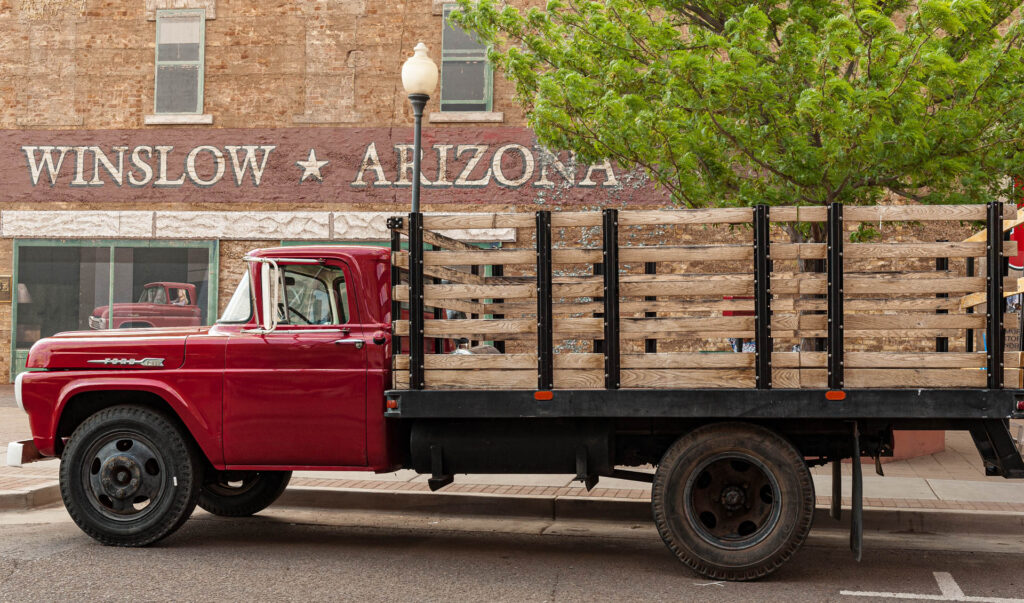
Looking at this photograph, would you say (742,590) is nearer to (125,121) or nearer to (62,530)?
(62,530)

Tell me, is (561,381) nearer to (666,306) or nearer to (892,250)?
(666,306)

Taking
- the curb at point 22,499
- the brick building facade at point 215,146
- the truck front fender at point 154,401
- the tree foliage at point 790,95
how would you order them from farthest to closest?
the brick building facade at point 215,146 → the curb at point 22,499 → the tree foliage at point 790,95 → the truck front fender at point 154,401

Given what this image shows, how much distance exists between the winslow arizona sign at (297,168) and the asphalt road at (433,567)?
8.82 metres

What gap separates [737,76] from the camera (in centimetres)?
821

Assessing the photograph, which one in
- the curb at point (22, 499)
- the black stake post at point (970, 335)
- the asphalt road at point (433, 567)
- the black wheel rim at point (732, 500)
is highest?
the black stake post at point (970, 335)

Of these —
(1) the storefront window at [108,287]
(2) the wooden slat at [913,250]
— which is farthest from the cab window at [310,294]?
(1) the storefront window at [108,287]

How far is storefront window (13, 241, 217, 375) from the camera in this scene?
55.2 ft

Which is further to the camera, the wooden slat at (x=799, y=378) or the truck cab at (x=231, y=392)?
the truck cab at (x=231, y=392)

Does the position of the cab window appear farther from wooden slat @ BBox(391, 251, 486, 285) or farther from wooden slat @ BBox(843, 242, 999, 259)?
wooden slat @ BBox(843, 242, 999, 259)

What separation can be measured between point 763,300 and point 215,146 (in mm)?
12770

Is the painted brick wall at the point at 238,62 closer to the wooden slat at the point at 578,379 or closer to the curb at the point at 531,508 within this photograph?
the curb at the point at 531,508

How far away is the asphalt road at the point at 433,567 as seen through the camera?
579cm

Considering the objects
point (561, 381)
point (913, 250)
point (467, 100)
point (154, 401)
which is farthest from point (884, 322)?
point (467, 100)

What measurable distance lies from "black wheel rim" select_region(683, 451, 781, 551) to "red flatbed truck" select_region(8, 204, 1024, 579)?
0.01m
